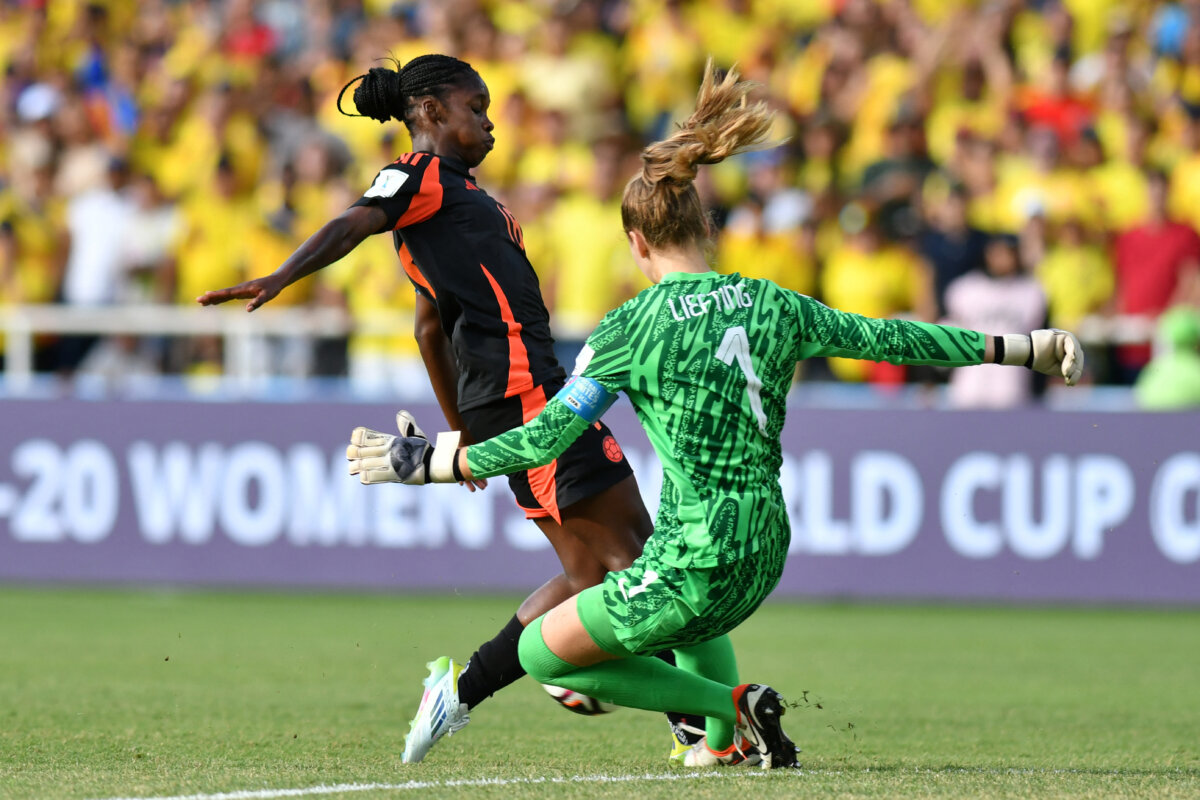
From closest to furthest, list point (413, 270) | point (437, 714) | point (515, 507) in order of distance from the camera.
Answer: point (437, 714) < point (413, 270) < point (515, 507)

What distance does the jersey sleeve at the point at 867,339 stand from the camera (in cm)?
500

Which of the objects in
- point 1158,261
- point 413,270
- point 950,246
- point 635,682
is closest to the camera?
point 635,682

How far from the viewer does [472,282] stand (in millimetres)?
5707

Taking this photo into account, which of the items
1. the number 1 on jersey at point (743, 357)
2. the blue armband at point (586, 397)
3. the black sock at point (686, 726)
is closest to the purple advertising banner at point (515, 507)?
the black sock at point (686, 726)

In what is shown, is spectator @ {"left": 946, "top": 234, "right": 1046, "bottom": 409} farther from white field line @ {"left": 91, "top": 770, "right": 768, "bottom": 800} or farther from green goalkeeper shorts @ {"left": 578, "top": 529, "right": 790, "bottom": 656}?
green goalkeeper shorts @ {"left": 578, "top": 529, "right": 790, "bottom": 656}

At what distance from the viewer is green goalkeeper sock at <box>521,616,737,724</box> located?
5172 mm

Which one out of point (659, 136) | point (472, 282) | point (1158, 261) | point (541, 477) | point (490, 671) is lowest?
point (490, 671)

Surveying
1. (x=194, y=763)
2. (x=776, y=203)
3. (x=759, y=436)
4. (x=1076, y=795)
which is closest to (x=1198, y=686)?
(x=1076, y=795)

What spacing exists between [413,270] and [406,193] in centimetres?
30

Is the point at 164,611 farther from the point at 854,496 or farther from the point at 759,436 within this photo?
the point at 759,436

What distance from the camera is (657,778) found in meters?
5.23

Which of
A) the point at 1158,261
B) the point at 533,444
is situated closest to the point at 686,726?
the point at 533,444

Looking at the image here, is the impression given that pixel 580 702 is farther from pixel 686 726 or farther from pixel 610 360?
pixel 610 360

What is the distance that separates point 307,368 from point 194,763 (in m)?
7.18
